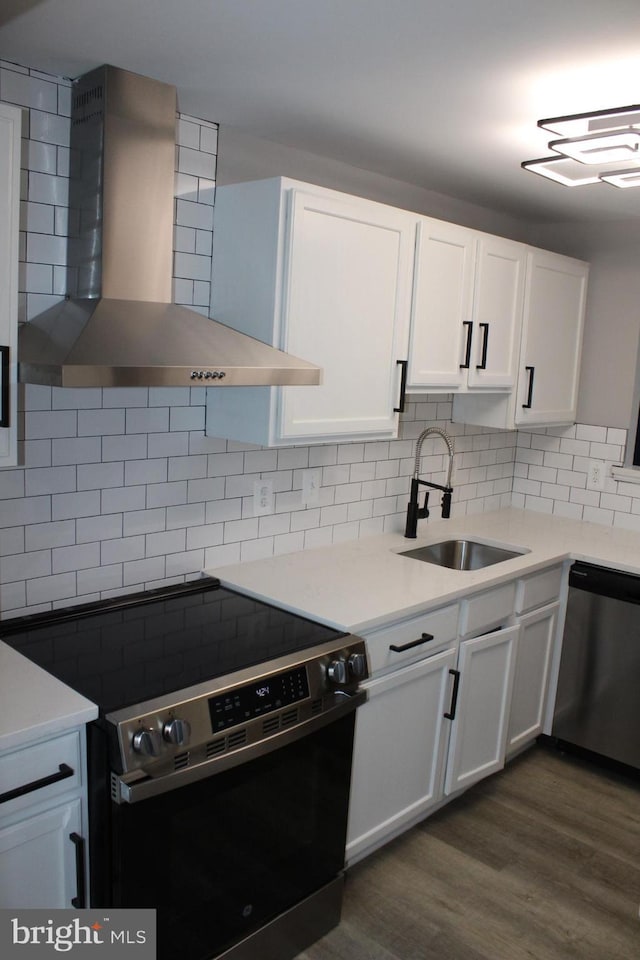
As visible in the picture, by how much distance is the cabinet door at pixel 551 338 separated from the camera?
3508 millimetres

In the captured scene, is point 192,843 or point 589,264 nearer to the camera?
point 192,843

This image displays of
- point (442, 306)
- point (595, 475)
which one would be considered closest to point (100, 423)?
point (442, 306)

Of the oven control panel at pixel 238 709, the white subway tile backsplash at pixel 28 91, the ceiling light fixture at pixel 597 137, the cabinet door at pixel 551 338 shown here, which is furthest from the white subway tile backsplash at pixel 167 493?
the cabinet door at pixel 551 338

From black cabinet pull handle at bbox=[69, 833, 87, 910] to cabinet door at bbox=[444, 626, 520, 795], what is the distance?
4.80 feet

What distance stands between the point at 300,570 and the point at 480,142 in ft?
5.03

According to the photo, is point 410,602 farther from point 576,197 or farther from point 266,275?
point 576,197

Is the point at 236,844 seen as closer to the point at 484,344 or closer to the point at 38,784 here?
the point at 38,784

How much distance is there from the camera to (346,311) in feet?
8.55

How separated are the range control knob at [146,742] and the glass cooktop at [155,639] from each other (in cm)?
9

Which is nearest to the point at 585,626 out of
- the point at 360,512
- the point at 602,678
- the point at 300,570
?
the point at 602,678

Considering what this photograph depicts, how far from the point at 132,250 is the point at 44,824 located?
145 centimetres

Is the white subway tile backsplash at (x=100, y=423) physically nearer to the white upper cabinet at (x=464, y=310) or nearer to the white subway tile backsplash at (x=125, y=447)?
the white subway tile backsplash at (x=125, y=447)

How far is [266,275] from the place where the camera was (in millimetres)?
2424

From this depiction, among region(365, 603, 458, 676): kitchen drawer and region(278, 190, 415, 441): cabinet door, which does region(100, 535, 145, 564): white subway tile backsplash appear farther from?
region(365, 603, 458, 676): kitchen drawer
